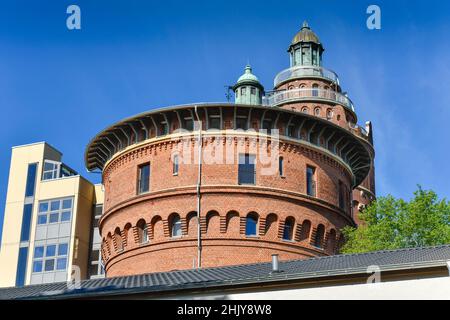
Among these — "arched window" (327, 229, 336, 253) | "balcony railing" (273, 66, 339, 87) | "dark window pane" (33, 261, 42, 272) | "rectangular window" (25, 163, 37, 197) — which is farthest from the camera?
"balcony railing" (273, 66, 339, 87)

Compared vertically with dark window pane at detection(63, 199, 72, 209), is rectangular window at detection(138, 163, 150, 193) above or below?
below

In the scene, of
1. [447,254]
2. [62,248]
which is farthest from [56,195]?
[447,254]

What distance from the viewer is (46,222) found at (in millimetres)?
51781

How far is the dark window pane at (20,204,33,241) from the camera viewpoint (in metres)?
51.7

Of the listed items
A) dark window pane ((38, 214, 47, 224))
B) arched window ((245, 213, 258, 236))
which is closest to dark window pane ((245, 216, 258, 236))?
arched window ((245, 213, 258, 236))

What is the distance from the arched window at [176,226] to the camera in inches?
1586

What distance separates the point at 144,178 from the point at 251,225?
619cm

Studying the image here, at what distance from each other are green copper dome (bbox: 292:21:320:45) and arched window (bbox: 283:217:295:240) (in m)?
27.1

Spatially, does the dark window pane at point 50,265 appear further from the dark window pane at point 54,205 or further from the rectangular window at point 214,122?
the rectangular window at point 214,122

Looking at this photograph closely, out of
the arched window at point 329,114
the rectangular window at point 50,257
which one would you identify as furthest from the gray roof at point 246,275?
the arched window at point 329,114

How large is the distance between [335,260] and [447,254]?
3.66 m

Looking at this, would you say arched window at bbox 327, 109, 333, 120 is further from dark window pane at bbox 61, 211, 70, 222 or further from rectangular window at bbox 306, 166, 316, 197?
dark window pane at bbox 61, 211, 70, 222
